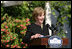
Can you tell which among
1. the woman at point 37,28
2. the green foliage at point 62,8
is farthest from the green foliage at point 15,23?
the woman at point 37,28

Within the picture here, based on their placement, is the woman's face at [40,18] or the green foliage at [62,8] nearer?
the woman's face at [40,18]

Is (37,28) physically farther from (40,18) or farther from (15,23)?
(15,23)

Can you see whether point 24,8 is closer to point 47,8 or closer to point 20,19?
point 20,19

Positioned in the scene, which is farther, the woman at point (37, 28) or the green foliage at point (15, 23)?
the green foliage at point (15, 23)

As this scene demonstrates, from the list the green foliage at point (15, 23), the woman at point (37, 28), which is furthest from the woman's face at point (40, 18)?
the green foliage at point (15, 23)

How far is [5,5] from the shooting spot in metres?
5.64

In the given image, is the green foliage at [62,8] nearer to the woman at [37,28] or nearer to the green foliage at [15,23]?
the green foliage at [15,23]

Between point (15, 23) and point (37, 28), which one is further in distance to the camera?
point (15, 23)

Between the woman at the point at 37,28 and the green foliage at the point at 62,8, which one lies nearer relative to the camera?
the woman at the point at 37,28

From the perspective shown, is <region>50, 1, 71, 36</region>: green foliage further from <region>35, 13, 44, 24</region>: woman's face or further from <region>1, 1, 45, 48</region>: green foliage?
<region>35, 13, 44, 24</region>: woman's face

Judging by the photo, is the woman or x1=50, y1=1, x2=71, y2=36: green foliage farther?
x1=50, y1=1, x2=71, y2=36: green foliage

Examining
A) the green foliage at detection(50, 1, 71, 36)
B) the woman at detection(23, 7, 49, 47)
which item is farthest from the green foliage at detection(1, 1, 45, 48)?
the woman at detection(23, 7, 49, 47)

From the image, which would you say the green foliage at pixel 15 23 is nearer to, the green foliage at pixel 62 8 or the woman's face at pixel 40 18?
the green foliage at pixel 62 8

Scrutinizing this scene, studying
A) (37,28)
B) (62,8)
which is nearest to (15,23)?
(62,8)
